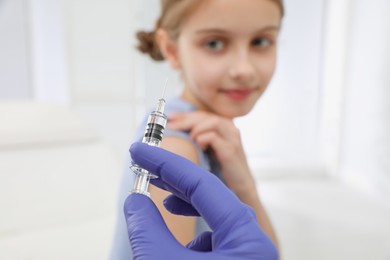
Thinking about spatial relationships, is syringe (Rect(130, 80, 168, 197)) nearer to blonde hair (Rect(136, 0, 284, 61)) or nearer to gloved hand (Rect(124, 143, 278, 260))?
gloved hand (Rect(124, 143, 278, 260))

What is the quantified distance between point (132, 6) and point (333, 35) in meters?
0.82

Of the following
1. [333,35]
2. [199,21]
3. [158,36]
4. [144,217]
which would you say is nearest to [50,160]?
[158,36]

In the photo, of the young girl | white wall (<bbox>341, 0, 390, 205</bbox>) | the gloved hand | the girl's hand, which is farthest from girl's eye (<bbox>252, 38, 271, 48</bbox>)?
white wall (<bbox>341, 0, 390, 205</bbox>)

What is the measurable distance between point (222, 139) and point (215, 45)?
138 millimetres

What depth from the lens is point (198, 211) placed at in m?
Answer: 0.31

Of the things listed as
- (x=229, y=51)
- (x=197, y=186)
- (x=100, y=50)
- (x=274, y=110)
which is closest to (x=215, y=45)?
(x=229, y=51)

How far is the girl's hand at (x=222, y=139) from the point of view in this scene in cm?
54

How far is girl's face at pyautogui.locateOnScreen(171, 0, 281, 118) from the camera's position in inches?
18.8

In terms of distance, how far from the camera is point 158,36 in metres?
0.64

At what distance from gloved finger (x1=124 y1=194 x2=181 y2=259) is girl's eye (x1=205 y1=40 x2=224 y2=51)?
227 millimetres

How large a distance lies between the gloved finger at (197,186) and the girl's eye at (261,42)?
0.23 metres

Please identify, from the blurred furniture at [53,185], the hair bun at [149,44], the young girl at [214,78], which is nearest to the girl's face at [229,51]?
the young girl at [214,78]

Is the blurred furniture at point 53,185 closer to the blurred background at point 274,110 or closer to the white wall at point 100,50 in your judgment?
the blurred background at point 274,110

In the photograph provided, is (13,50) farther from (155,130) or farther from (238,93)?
(155,130)
